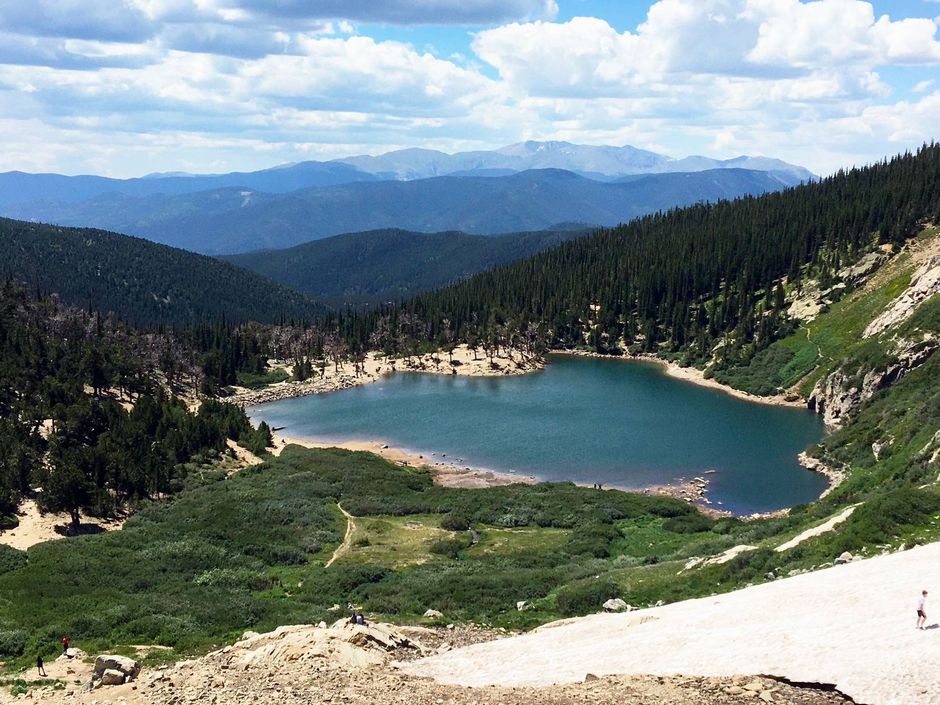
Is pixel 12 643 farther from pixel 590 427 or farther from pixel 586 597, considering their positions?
pixel 590 427

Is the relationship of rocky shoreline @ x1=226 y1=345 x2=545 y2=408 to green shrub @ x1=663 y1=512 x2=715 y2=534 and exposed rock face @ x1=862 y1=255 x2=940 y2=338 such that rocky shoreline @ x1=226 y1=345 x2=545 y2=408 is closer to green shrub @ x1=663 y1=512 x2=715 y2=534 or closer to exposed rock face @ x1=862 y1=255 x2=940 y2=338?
exposed rock face @ x1=862 y1=255 x2=940 y2=338

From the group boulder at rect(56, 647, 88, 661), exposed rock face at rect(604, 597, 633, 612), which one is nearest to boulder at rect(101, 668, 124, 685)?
boulder at rect(56, 647, 88, 661)

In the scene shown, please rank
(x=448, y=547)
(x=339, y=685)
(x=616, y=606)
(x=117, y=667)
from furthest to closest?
(x=448, y=547)
(x=616, y=606)
(x=117, y=667)
(x=339, y=685)

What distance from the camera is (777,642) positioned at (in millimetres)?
22531

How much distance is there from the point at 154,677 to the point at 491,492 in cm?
5105

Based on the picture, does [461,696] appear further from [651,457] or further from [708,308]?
[708,308]

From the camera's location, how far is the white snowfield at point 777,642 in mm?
19781

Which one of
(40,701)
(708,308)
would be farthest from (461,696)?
(708,308)

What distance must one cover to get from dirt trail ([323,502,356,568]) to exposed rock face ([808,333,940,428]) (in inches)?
2625

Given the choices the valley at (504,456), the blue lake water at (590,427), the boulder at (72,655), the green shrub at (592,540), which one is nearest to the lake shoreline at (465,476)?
the valley at (504,456)

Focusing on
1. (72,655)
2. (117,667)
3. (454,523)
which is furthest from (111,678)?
(454,523)

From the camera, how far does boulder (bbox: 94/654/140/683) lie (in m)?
26.2

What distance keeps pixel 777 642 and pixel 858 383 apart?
88.6 meters

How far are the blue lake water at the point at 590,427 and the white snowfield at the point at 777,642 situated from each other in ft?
161
